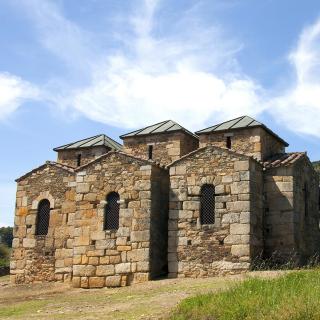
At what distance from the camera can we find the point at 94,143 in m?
23.5

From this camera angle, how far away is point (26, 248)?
1995 centimetres

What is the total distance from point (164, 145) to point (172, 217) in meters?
4.79

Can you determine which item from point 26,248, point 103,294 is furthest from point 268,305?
point 26,248

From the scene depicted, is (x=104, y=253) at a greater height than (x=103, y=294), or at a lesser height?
greater

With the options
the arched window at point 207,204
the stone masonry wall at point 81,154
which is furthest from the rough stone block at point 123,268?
the stone masonry wall at point 81,154

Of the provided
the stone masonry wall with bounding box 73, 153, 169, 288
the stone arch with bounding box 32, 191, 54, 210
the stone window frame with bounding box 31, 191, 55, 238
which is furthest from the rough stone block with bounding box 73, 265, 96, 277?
the stone arch with bounding box 32, 191, 54, 210

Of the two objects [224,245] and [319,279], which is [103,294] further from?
[319,279]

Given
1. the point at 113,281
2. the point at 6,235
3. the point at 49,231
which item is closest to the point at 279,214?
the point at 113,281

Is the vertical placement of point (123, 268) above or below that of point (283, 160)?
below

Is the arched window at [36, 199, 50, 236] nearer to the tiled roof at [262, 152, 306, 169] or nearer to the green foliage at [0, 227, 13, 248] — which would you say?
the tiled roof at [262, 152, 306, 169]

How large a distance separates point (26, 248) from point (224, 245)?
7.78 m

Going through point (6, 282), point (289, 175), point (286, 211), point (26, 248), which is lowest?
point (6, 282)

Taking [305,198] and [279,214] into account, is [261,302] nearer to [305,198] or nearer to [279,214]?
[279,214]

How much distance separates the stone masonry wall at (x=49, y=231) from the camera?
63.5 feet
